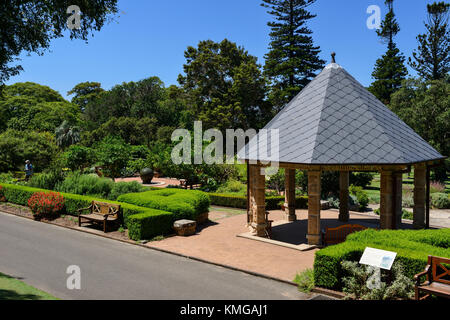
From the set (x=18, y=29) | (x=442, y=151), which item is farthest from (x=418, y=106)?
(x=18, y=29)

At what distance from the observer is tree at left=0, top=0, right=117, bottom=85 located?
382 inches

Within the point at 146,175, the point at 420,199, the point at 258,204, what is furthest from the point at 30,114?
the point at 420,199

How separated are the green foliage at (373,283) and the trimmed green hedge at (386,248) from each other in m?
0.20

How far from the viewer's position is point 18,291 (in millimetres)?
8555

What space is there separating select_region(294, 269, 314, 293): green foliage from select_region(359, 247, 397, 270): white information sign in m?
1.64

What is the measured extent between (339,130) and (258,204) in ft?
14.2

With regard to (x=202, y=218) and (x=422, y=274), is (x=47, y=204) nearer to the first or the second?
(x=202, y=218)

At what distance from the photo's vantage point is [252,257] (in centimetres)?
1205

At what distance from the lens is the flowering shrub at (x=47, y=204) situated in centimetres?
1795

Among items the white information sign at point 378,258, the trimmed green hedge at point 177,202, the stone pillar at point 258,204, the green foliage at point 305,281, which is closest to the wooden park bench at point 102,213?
the trimmed green hedge at point 177,202

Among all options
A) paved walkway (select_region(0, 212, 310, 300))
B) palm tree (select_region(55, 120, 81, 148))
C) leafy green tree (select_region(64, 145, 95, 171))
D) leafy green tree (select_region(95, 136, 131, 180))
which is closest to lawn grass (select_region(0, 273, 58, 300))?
paved walkway (select_region(0, 212, 310, 300))

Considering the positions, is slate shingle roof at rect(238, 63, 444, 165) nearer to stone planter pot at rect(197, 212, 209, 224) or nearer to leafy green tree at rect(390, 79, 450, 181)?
stone planter pot at rect(197, 212, 209, 224)

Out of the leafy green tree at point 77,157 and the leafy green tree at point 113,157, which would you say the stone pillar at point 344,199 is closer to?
the leafy green tree at point 113,157

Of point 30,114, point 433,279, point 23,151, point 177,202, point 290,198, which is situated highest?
point 30,114
